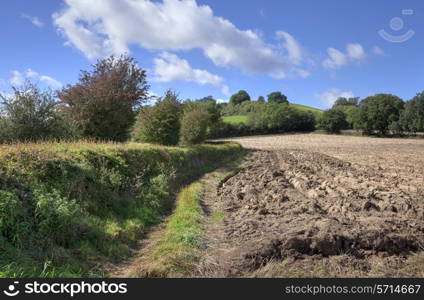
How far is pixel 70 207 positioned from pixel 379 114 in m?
81.2

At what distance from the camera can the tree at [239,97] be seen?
446ft

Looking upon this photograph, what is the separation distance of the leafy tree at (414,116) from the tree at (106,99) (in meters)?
68.5

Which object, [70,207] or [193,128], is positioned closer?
[70,207]

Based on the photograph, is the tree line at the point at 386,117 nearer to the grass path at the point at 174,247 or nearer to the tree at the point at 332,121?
the tree at the point at 332,121

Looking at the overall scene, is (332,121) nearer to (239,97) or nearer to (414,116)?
(414,116)

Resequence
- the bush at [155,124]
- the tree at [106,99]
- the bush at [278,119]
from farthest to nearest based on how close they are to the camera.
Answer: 1. the bush at [278,119]
2. the bush at [155,124]
3. the tree at [106,99]

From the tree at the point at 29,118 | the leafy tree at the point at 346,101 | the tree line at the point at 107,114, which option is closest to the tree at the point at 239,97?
the leafy tree at the point at 346,101

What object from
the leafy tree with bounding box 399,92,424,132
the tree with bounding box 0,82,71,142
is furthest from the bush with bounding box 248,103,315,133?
the tree with bounding box 0,82,71,142

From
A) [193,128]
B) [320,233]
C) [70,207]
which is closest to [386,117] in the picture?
[193,128]

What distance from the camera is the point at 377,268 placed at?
5133mm

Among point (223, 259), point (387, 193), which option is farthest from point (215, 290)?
point (387, 193)

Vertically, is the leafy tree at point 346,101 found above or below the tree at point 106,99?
above

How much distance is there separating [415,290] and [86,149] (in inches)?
365

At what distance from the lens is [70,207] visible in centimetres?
614
